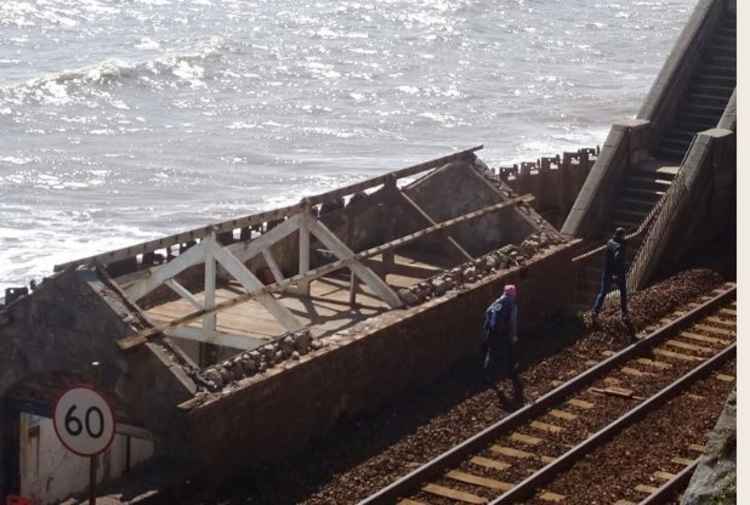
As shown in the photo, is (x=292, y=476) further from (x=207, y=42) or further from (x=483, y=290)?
(x=207, y=42)

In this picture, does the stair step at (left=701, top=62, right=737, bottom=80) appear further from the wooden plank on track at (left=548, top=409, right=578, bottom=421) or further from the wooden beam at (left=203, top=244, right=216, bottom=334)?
the wooden beam at (left=203, top=244, right=216, bottom=334)

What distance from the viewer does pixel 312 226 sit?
68.2 ft

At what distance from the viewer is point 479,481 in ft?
57.6

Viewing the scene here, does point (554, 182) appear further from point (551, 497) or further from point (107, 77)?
point (107, 77)

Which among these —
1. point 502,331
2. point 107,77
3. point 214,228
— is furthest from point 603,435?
point 107,77

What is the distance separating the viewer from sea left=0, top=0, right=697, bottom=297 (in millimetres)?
46188

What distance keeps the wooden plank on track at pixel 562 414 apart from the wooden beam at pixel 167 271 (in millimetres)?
4331

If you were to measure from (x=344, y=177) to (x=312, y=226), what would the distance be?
91.5 ft

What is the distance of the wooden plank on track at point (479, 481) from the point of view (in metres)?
17.4

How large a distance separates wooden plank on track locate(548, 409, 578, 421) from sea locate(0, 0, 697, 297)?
58.8 ft

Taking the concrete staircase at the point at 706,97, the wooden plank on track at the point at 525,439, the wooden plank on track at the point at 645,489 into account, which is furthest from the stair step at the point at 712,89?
the wooden plank on track at the point at 645,489

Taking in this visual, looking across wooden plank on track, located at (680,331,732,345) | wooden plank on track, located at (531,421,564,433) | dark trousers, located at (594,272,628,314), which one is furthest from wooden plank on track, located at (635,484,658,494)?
dark trousers, located at (594,272,628,314)

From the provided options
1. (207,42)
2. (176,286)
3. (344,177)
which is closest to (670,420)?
(176,286)

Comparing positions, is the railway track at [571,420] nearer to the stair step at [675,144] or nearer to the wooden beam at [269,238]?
the wooden beam at [269,238]
